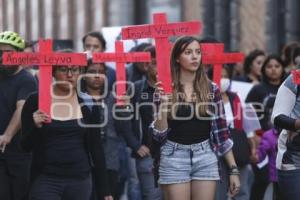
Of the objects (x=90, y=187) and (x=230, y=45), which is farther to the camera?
(x=230, y=45)

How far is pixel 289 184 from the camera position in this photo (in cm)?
724

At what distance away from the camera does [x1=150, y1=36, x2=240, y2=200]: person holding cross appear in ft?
24.0

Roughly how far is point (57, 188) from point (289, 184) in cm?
154

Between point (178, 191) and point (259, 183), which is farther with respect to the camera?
point (259, 183)

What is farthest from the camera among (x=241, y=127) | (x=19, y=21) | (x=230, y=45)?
(x=19, y=21)

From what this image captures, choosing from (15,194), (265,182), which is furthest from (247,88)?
(15,194)

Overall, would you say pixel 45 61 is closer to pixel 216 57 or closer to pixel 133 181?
pixel 216 57

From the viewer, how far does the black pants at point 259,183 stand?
10.8 m

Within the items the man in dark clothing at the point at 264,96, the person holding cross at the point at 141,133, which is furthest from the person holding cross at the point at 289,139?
the man in dark clothing at the point at 264,96

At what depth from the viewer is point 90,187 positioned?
7.44 m

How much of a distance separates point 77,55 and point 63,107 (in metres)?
0.37

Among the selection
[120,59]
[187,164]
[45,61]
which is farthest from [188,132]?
[120,59]

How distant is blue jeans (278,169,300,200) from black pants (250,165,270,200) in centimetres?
346

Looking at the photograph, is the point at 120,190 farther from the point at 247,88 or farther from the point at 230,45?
the point at 230,45
